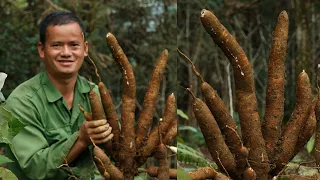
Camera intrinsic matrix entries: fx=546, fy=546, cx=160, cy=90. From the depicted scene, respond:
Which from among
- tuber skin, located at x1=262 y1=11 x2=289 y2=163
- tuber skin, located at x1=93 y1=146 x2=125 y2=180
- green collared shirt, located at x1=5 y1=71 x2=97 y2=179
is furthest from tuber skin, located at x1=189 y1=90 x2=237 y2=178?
green collared shirt, located at x1=5 y1=71 x2=97 y2=179

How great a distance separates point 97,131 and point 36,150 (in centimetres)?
32

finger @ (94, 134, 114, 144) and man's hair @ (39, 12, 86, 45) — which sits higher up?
man's hair @ (39, 12, 86, 45)

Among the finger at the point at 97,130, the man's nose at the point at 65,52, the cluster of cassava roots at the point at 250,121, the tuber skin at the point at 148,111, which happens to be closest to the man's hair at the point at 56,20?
A: the man's nose at the point at 65,52

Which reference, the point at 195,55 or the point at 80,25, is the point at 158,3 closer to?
the point at 195,55

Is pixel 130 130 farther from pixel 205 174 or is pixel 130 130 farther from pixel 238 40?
pixel 238 40

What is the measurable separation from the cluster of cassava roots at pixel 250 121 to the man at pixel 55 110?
39 cm

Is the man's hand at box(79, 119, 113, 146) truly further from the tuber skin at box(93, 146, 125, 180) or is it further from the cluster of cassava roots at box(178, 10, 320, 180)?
the cluster of cassava roots at box(178, 10, 320, 180)

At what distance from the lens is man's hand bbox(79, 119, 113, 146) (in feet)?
5.80

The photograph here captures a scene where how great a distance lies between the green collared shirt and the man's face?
0.35 ft

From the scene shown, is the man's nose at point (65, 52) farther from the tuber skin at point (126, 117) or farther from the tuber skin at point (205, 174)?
the tuber skin at point (205, 174)

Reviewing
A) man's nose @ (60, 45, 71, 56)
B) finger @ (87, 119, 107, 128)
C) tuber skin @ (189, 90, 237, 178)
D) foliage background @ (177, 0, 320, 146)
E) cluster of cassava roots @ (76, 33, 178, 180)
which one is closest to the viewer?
tuber skin @ (189, 90, 237, 178)

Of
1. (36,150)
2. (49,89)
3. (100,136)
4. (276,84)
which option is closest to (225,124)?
(276,84)

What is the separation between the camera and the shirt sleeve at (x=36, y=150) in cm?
192

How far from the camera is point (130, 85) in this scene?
1920mm
